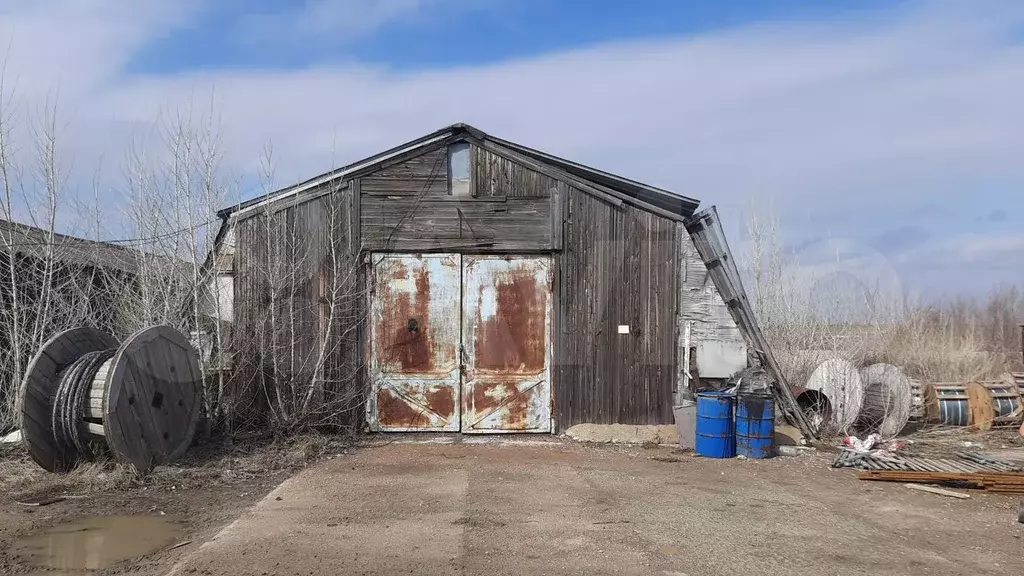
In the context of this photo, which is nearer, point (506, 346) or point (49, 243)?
point (49, 243)

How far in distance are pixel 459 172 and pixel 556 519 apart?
19.8ft

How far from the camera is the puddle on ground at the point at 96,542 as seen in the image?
5672mm

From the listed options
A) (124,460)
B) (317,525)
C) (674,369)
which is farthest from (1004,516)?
(124,460)

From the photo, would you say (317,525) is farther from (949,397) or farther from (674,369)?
(949,397)

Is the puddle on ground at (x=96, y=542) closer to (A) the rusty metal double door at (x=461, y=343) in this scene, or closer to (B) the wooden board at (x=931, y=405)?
(A) the rusty metal double door at (x=461, y=343)

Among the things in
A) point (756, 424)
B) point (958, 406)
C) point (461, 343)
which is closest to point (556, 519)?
point (756, 424)

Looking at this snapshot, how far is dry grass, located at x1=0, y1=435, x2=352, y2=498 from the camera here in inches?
304

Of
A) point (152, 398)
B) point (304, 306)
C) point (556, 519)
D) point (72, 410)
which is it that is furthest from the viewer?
point (304, 306)

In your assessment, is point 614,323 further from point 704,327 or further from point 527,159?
point 527,159

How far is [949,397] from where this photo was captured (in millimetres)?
12836

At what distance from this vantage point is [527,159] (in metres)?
11.1

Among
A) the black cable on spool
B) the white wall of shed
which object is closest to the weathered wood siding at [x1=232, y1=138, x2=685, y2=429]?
the white wall of shed

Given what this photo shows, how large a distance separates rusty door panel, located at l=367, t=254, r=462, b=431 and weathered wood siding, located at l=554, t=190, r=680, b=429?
5.60 ft

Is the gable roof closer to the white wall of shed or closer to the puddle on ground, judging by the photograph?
the white wall of shed
